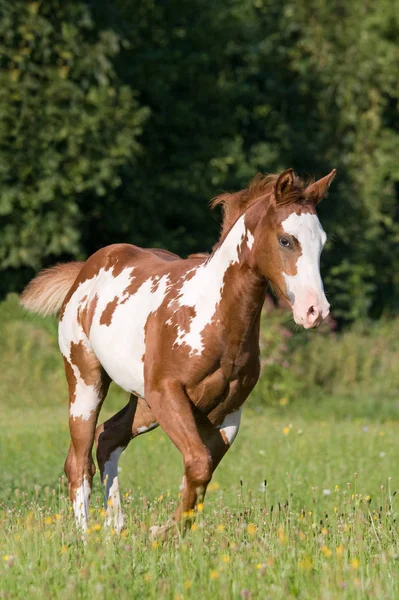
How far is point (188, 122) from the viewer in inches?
902

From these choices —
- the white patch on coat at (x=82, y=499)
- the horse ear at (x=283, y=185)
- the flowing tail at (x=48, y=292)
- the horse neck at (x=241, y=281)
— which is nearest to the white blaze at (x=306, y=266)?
the horse ear at (x=283, y=185)

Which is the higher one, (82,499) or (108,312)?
(108,312)

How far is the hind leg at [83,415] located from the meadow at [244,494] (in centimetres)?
18

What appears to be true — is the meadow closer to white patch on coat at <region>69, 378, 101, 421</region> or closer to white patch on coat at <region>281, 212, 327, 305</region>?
white patch on coat at <region>69, 378, 101, 421</region>

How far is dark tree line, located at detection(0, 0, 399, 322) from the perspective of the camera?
1898cm

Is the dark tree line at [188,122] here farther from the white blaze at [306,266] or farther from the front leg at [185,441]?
the white blaze at [306,266]

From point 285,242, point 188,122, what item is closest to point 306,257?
point 285,242

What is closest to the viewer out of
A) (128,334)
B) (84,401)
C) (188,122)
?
(128,334)

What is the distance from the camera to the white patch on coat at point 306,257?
597 centimetres

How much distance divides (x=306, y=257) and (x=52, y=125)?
44.2ft

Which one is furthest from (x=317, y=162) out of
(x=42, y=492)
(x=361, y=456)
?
(x=42, y=492)

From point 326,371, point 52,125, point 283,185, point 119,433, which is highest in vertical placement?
point 283,185

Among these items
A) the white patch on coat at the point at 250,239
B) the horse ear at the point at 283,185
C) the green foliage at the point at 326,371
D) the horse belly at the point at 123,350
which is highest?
the horse ear at the point at 283,185

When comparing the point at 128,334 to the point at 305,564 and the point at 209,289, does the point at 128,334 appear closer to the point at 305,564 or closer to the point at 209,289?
the point at 209,289
